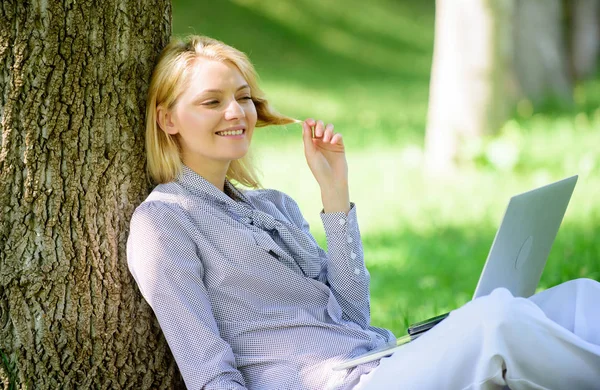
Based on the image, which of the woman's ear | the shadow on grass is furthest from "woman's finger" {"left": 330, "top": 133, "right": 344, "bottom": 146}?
the shadow on grass

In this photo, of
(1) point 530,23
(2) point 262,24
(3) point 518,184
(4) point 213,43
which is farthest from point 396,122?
(4) point 213,43

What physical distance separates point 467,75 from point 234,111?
5.94 metres

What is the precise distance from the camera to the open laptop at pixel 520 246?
2760mm

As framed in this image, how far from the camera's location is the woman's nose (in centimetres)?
306

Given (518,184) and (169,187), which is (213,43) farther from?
(518,184)

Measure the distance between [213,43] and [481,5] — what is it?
5904 mm

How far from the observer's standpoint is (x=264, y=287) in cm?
299

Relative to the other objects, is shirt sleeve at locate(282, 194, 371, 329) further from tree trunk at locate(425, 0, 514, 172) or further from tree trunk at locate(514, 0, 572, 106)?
tree trunk at locate(514, 0, 572, 106)

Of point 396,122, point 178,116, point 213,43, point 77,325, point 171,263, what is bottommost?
point 396,122

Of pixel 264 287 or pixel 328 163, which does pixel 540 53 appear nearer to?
pixel 328 163

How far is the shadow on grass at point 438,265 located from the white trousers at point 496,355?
78.1 inches

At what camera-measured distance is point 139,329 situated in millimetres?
3084

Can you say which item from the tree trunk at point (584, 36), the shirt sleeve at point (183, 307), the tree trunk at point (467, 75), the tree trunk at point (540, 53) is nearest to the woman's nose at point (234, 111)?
the shirt sleeve at point (183, 307)

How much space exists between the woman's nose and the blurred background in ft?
1.69
